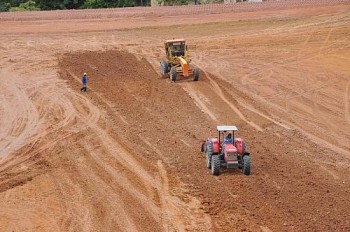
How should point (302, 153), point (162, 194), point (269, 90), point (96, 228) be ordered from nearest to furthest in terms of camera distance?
point (96, 228), point (162, 194), point (302, 153), point (269, 90)

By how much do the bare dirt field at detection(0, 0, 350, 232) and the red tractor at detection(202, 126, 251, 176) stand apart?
Answer: 13.6 inches

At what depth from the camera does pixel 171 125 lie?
2672 cm

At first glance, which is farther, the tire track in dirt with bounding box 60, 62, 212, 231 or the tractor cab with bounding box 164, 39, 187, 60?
the tractor cab with bounding box 164, 39, 187, 60

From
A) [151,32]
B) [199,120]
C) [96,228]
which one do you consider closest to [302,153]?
[199,120]

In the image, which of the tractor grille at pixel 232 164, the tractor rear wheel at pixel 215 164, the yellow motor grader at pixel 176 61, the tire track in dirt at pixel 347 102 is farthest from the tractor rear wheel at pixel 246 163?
the yellow motor grader at pixel 176 61

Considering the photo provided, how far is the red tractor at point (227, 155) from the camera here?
19.8 m

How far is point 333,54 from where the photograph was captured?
4284 centimetres

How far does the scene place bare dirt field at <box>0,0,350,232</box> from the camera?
58.8 feet

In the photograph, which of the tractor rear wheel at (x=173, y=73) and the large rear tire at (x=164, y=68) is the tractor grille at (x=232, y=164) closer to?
the tractor rear wheel at (x=173, y=73)

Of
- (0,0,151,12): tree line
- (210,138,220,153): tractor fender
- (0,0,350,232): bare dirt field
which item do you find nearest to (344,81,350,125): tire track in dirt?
(0,0,350,232): bare dirt field

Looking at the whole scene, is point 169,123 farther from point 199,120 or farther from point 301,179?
point 301,179

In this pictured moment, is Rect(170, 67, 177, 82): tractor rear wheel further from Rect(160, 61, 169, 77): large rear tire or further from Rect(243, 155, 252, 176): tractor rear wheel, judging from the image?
Rect(243, 155, 252, 176): tractor rear wheel

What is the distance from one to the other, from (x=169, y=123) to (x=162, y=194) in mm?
8186

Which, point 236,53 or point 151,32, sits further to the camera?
point 151,32
